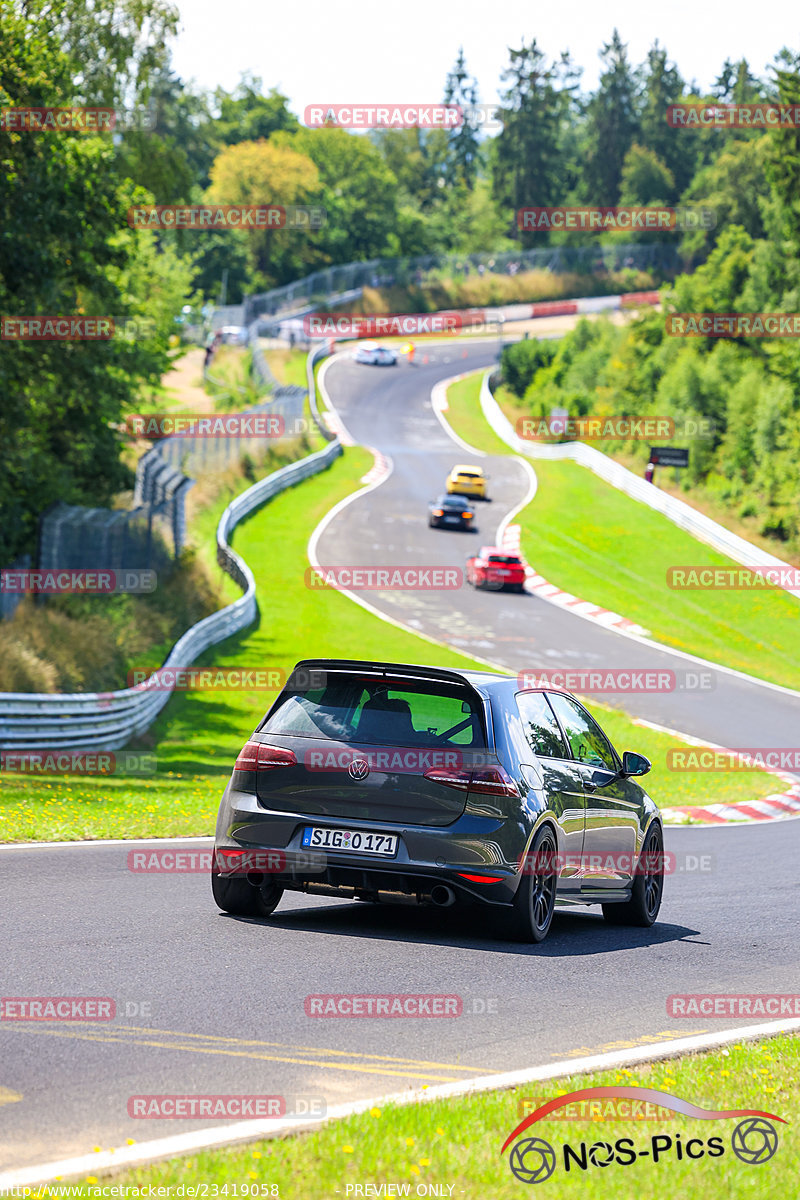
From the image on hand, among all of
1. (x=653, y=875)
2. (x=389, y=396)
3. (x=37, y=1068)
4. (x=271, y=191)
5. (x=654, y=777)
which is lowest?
(x=654, y=777)

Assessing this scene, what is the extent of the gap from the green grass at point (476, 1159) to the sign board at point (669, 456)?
166ft

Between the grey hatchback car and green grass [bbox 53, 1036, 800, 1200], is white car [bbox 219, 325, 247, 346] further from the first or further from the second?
green grass [bbox 53, 1036, 800, 1200]

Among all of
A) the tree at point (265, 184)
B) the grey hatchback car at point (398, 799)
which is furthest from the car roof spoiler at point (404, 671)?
the tree at point (265, 184)

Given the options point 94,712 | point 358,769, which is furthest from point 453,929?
point 94,712

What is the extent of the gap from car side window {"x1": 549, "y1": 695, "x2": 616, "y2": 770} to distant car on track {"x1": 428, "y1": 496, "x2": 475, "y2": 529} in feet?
135

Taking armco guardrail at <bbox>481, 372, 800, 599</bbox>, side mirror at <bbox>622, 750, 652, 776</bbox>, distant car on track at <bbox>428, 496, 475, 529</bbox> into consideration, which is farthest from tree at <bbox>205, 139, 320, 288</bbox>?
side mirror at <bbox>622, 750, 652, 776</bbox>

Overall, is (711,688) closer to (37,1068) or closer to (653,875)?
(653,875)

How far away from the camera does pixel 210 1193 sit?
4031 mm

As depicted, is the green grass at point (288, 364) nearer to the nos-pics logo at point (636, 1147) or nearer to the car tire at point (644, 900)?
the car tire at point (644, 900)

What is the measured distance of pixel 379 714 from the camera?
8.34 meters

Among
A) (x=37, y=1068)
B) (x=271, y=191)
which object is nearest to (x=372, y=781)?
(x=37, y=1068)

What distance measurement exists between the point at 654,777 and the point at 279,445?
3849 centimetres

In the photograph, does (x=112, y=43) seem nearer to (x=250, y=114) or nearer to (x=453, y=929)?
(x=453, y=929)

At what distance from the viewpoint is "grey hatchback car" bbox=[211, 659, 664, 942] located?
315 inches
